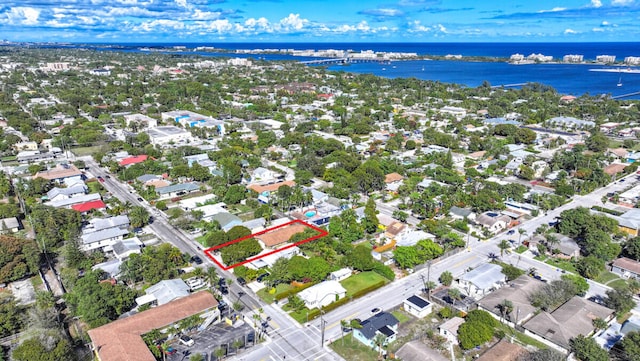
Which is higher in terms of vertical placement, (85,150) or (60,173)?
(60,173)

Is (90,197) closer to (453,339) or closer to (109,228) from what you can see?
(109,228)

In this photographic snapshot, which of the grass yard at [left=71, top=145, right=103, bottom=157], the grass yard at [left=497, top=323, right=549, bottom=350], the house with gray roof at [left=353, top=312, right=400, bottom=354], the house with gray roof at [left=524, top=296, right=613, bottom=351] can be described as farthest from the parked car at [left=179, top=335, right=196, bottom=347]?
the grass yard at [left=71, top=145, right=103, bottom=157]

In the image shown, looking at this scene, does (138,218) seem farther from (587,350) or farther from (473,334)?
(587,350)

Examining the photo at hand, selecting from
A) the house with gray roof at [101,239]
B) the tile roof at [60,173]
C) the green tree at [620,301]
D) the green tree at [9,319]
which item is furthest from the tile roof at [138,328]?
the tile roof at [60,173]

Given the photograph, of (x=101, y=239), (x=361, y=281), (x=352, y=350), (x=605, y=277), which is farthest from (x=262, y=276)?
(x=605, y=277)

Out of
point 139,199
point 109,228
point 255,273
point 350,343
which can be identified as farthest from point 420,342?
point 139,199

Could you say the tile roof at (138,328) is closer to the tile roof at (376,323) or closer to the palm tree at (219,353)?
the palm tree at (219,353)

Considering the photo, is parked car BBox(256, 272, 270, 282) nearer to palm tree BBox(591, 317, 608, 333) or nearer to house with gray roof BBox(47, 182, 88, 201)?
palm tree BBox(591, 317, 608, 333)
